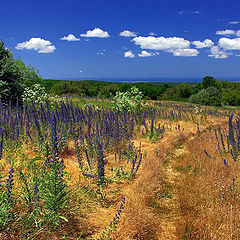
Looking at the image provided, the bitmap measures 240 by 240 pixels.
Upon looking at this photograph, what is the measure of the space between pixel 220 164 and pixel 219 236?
2331 millimetres

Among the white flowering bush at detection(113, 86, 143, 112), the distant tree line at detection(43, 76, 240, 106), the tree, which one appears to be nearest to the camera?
the tree

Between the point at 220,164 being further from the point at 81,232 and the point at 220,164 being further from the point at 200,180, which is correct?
the point at 81,232

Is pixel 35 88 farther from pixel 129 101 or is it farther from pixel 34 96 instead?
pixel 129 101

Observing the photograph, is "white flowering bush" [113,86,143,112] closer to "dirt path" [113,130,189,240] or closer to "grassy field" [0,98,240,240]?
"grassy field" [0,98,240,240]

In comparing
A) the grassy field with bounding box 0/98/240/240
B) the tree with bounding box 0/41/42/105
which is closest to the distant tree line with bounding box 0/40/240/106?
the tree with bounding box 0/41/42/105

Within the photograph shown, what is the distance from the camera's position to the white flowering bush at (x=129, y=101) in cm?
929

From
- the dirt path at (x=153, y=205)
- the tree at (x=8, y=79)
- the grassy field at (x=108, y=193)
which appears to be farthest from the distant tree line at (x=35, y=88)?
the dirt path at (x=153, y=205)

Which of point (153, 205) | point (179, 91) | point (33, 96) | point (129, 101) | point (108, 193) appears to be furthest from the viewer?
point (179, 91)

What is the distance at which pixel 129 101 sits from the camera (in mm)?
9438

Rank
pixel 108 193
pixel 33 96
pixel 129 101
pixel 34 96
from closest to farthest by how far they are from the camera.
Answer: pixel 108 193, pixel 33 96, pixel 34 96, pixel 129 101

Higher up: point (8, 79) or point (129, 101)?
point (8, 79)

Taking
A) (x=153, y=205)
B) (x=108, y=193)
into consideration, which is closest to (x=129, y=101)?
(x=108, y=193)

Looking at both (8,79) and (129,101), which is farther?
(129,101)

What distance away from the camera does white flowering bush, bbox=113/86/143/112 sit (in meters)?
9.29
